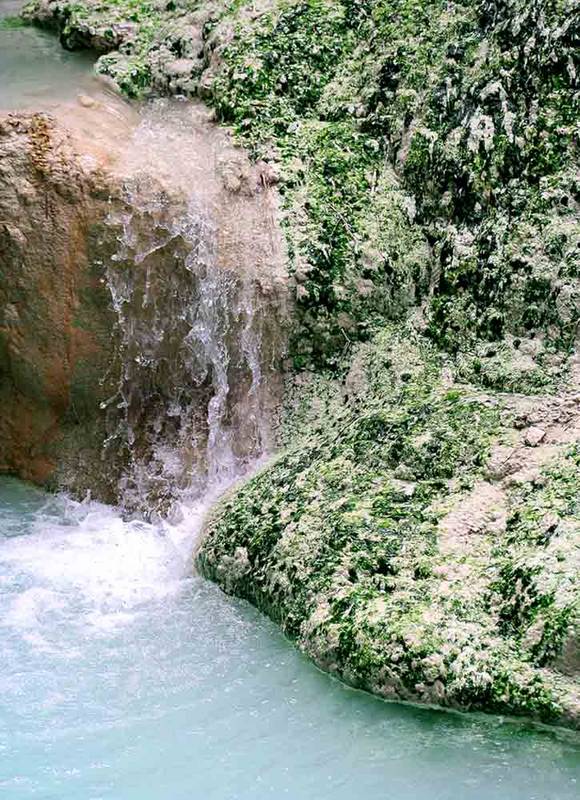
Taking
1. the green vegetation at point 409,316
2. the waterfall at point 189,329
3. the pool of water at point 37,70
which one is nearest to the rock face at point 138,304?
the waterfall at point 189,329

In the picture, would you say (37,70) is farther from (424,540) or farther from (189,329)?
(424,540)

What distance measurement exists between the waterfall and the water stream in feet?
0.04

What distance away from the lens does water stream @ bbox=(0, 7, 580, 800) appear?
4680 millimetres

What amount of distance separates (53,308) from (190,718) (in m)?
3.20

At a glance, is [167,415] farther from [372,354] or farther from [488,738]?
[488,738]

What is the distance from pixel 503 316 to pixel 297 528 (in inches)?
72.8

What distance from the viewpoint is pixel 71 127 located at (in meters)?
7.50

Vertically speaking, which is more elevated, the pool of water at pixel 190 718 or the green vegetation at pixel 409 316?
the green vegetation at pixel 409 316

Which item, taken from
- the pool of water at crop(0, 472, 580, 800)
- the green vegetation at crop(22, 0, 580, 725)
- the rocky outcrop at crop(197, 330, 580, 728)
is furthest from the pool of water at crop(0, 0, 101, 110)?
the pool of water at crop(0, 472, 580, 800)

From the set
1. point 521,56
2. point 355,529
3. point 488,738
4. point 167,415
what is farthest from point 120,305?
point 488,738

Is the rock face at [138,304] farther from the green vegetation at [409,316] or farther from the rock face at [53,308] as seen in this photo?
the green vegetation at [409,316]

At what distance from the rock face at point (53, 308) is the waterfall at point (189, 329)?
0.45 ft

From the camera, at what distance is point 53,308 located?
7.37 m

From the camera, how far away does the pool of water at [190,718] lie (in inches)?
182
